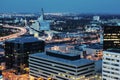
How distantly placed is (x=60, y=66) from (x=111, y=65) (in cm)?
1107

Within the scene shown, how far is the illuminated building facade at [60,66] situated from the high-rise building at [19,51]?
8.11m

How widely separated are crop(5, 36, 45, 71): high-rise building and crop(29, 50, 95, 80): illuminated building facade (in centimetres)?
811

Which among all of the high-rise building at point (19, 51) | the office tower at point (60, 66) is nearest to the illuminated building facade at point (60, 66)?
the office tower at point (60, 66)

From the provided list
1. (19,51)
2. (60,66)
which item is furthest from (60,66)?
(19,51)

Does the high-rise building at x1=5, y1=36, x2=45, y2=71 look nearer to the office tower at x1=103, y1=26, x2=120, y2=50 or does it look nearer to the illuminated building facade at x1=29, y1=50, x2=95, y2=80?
the illuminated building facade at x1=29, y1=50, x2=95, y2=80

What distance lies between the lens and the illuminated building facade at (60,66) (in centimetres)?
5526

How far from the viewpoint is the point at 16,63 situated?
2847 inches

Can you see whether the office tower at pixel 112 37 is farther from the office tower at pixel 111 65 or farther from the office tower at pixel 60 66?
the office tower at pixel 111 65

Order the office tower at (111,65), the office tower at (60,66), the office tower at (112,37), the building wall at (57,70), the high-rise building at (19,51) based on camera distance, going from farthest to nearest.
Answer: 1. the office tower at (112,37)
2. the high-rise building at (19,51)
3. the office tower at (60,66)
4. the building wall at (57,70)
5. the office tower at (111,65)

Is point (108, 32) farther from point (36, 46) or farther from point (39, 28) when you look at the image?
point (39, 28)

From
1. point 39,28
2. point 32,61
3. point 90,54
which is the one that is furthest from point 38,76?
point 39,28

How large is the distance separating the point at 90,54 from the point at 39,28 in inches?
3308

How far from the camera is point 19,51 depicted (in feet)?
236

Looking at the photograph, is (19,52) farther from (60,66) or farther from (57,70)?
(60,66)
